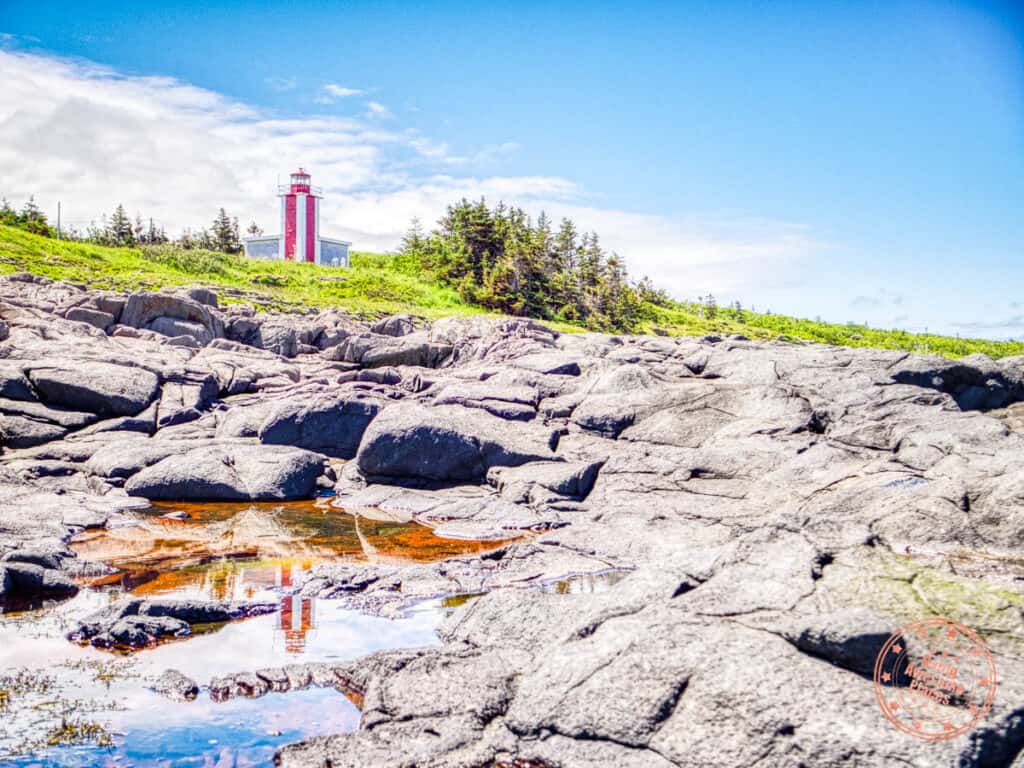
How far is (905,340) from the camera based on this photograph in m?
85.1

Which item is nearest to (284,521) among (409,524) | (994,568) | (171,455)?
(409,524)

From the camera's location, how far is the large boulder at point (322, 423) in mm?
25672

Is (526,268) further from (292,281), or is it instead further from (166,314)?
(166,314)

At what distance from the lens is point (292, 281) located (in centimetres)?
6425

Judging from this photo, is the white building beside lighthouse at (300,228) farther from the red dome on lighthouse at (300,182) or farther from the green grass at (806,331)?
the green grass at (806,331)

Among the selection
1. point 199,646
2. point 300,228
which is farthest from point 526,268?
point 199,646

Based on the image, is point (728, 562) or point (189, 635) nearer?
point (728, 562)

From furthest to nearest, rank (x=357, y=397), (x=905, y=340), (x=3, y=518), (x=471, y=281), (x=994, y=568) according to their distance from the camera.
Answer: (x=905, y=340) → (x=471, y=281) → (x=357, y=397) → (x=3, y=518) → (x=994, y=568)

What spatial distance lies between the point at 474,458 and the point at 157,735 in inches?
589

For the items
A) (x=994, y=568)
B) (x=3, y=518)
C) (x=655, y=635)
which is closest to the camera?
(x=655, y=635)

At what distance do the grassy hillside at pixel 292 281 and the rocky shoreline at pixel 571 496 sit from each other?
390 inches

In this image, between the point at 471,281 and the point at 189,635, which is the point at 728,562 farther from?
the point at 471,281

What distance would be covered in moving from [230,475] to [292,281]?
4430 cm

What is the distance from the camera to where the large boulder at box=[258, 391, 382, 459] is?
84.2ft
